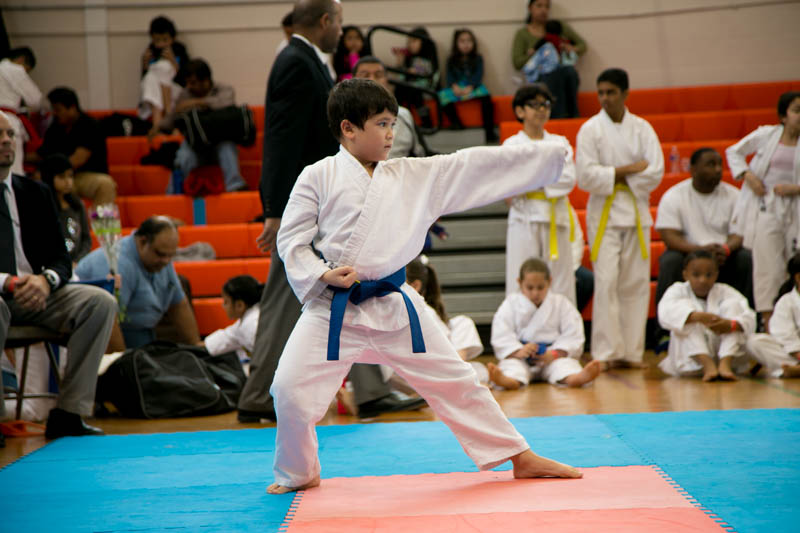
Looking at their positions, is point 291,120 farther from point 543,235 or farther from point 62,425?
point 543,235

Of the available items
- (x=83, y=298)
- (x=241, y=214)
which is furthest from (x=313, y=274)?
(x=241, y=214)

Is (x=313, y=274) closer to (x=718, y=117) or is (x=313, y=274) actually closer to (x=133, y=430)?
(x=133, y=430)

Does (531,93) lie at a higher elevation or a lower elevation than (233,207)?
higher

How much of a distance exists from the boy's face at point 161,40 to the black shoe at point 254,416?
5891mm

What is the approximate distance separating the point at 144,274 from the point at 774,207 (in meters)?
4.02

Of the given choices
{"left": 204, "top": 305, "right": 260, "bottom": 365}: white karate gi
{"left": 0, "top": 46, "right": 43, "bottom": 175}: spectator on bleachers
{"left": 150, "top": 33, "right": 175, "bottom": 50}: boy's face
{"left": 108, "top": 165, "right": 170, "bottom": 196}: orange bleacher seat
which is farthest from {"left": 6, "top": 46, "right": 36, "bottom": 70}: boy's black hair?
{"left": 204, "top": 305, "right": 260, "bottom": 365}: white karate gi

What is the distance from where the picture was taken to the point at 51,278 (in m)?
3.72

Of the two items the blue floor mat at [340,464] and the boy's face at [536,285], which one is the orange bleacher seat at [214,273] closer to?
the boy's face at [536,285]

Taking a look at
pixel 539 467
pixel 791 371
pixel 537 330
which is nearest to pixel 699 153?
pixel 791 371

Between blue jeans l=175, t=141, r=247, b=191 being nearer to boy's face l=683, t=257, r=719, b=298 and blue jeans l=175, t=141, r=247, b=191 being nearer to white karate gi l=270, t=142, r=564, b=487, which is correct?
boy's face l=683, t=257, r=719, b=298

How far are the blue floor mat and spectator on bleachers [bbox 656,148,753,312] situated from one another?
2386mm

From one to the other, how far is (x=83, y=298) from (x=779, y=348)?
12.2 feet

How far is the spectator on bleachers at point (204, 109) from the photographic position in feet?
24.4

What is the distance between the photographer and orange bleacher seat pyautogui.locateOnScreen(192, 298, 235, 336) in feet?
20.4
